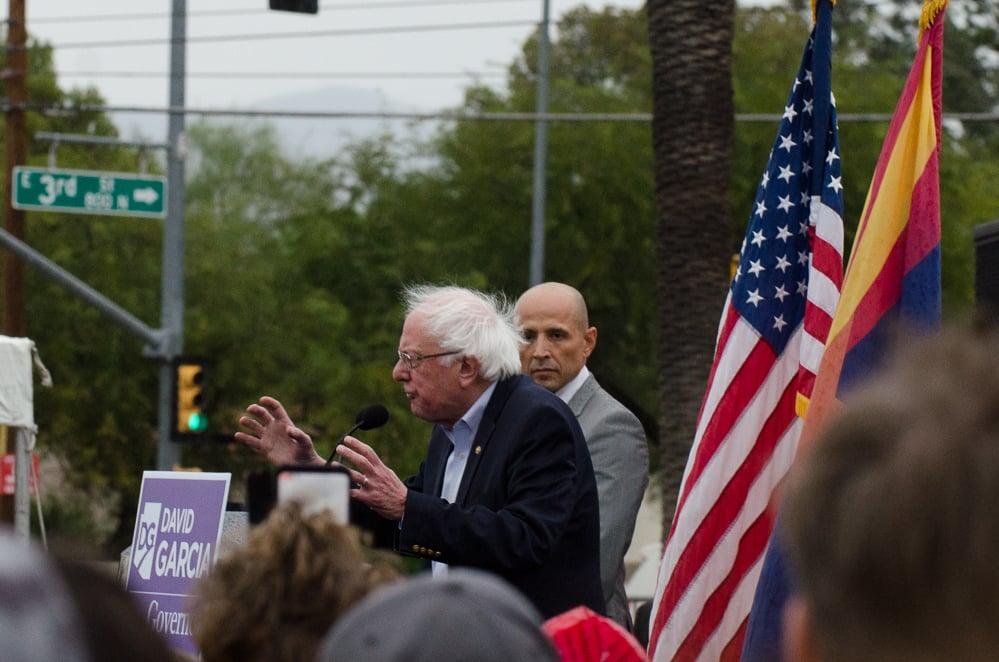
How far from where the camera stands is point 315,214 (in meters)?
34.2

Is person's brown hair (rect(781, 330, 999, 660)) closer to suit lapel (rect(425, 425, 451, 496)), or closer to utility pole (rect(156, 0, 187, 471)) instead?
suit lapel (rect(425, 425, 451, 496))

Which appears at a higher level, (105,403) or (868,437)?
(868,437)

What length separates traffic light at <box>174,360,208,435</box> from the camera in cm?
1920

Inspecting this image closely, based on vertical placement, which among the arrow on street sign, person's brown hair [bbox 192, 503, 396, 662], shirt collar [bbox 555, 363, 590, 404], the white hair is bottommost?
shirt collar [bbox 555, 363, 590, 404]

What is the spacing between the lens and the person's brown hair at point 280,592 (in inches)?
82.4

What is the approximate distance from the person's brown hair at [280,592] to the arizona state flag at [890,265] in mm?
2633

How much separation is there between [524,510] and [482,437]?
33cm

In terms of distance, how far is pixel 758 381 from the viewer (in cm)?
570

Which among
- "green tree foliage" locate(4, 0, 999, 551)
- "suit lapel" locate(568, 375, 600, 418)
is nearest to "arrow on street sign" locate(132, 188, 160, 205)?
"green tree foliage" locate(4, 0, 999, 551)

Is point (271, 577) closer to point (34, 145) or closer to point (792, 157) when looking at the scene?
point (792, 157)

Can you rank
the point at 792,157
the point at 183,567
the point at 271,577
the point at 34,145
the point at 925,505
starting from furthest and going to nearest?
the point at 34,145 < the point at 792,157 < the point at 183,567 < the point at 271,577 < the point at 925,505

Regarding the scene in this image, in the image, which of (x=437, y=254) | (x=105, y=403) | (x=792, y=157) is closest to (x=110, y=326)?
(x=105, y=403)

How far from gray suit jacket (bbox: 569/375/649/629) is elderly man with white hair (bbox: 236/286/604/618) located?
614mm

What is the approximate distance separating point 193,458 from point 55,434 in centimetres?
249
